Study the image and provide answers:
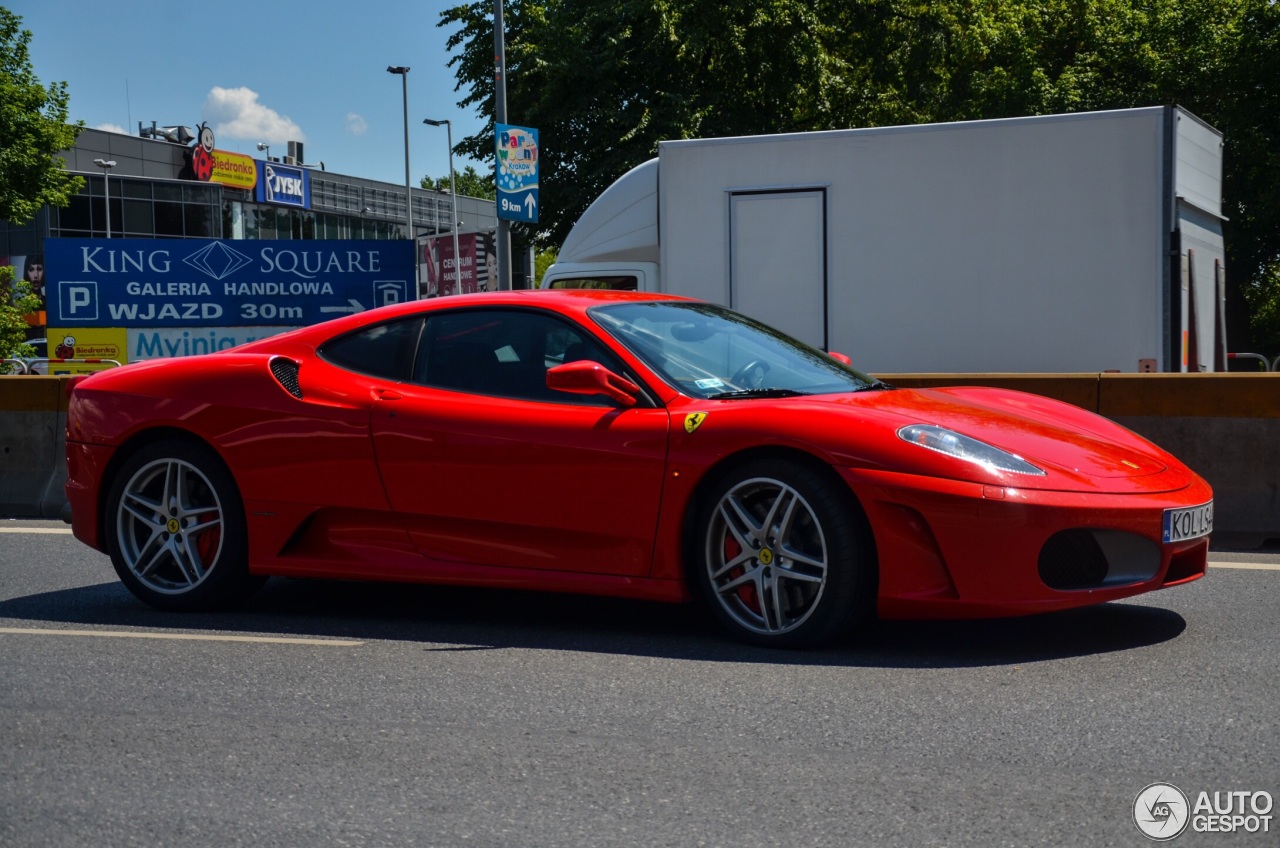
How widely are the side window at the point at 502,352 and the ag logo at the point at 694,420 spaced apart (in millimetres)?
365

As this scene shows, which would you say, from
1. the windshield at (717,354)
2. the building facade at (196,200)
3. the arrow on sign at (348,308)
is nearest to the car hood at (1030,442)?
the windshield at (717,354)

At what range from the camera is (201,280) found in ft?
48.0

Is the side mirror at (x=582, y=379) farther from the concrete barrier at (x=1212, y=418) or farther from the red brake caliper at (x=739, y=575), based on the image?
the concrete barrier at (x=1212, y=418)

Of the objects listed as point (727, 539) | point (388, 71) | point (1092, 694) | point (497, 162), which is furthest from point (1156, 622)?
point (388, 71)

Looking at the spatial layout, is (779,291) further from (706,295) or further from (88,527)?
(88,527)

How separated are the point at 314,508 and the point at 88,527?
118cm

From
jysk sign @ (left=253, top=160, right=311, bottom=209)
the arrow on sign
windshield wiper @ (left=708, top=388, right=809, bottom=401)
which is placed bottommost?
windshield wiper @ (left=708, top=388, right=809, bottom=401)

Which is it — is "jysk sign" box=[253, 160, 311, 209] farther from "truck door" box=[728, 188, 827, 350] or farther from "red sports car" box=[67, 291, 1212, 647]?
"red sports car" box=[67, 291, 1212, 647]

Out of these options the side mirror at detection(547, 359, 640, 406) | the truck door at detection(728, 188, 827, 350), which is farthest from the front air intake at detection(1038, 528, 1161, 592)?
the truck door at detection(728, 188, 827, 350)

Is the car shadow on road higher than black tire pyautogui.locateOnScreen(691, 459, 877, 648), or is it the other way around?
Result: black tire pyautogui.locateOnScreen(691, 459, 877, 648)

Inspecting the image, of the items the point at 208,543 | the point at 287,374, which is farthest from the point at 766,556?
the point at 208,543

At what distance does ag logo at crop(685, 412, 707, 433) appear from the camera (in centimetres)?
515

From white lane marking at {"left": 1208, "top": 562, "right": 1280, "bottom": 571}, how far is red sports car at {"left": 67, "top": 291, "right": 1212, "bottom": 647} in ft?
5.34

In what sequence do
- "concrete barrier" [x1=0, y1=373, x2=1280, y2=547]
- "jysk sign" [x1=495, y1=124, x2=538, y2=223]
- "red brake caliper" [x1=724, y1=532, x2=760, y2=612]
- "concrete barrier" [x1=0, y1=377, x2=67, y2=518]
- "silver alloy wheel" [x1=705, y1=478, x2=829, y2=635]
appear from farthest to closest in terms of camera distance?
"jysk sign" [x1=495, y1=124, x2=538, y2=223], "concrete barrier" [x1=0, y1=377, x2=67, y2=518], "concrete barrier" [x1=0, y1=373, x2=1280, y2=547], "red brake caliper" [x1=724, y1=532, x2=760, y2=612], "silver alloy wheel" [x1=705, y1=478, x2=829, y2=635]
